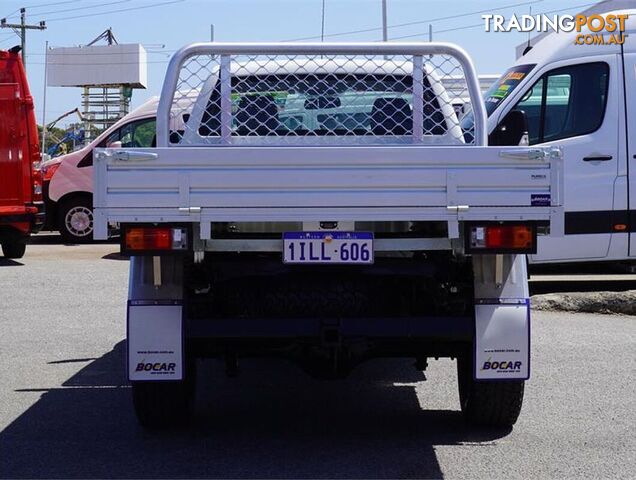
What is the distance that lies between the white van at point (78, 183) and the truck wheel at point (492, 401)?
39.5 feet

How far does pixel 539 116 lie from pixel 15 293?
5.84 meters

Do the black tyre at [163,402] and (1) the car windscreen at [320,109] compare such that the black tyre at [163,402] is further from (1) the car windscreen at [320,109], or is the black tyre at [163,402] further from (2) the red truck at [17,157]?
(2) the red truck at [17,157]

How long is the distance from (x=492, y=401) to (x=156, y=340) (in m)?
1.80

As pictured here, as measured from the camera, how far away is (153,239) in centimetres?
504

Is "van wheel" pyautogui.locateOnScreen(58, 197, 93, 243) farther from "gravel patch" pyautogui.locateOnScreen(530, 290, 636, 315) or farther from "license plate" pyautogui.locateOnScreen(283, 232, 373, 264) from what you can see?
"license plate" pyautogui.locateOnScreen(283, 232, 373, 264)

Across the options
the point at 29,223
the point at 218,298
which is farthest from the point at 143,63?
the point at 218,298

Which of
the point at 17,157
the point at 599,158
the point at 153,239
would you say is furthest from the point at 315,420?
the point at 17,157

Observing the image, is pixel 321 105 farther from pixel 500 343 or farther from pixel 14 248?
pixel 14 248

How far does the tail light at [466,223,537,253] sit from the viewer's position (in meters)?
5.03

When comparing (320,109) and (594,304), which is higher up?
(320,109)

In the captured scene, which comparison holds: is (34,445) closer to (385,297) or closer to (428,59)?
(385,297)

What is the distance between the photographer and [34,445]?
5.57 meters

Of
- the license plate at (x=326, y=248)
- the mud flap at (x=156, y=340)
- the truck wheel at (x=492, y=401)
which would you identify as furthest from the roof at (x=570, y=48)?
the mud flap at (x=156, y=340)

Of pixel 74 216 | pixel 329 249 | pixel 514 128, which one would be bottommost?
pixel 74 216
